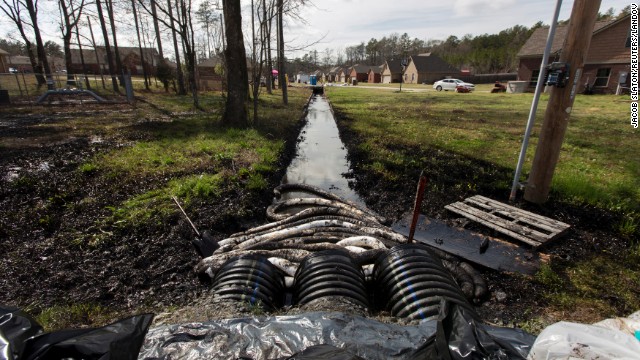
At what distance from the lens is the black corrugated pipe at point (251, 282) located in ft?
10.1

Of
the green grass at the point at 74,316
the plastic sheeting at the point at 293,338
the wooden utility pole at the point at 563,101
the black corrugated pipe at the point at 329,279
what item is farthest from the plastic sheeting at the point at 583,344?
the wooden utility pole at the point at 563,101

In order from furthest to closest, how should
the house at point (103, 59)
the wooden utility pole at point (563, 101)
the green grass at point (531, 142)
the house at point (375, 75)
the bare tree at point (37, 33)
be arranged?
the house at point (375, 75)
the house at point (103, 59)
the bare tree at point (37, 33)
the green grass at point (531, 142)
the wooden utility pole at point (563, 101)

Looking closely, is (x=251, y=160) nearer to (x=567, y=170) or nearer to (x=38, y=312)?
(x=38, y=312)

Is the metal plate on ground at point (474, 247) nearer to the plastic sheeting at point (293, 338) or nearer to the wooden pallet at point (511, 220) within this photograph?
the wooden pallet at point (511, 220)

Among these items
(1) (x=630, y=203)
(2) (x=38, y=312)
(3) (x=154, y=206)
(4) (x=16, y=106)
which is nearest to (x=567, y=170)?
(1) (x=630, y=203)

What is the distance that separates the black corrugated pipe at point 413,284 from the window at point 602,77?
33846mm

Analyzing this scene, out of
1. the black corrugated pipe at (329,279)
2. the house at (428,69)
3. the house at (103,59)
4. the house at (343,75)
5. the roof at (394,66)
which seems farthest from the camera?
Answer: the house at (343,75)

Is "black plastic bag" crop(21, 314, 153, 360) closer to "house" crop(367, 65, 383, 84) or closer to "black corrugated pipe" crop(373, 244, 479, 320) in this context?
"black corrugated pipe" crop(373, 244, 479, 320)

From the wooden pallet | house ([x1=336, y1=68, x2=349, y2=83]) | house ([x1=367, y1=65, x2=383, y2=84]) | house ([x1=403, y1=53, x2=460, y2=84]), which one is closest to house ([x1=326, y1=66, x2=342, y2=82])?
house ([x1=336, y1=68, x2=349, y2=83])

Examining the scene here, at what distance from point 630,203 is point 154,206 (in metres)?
8.40

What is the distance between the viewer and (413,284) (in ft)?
9.93

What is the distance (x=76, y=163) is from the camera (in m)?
7.58

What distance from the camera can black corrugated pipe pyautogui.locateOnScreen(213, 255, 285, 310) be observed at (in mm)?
3080

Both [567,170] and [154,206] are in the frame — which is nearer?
[154,206]
